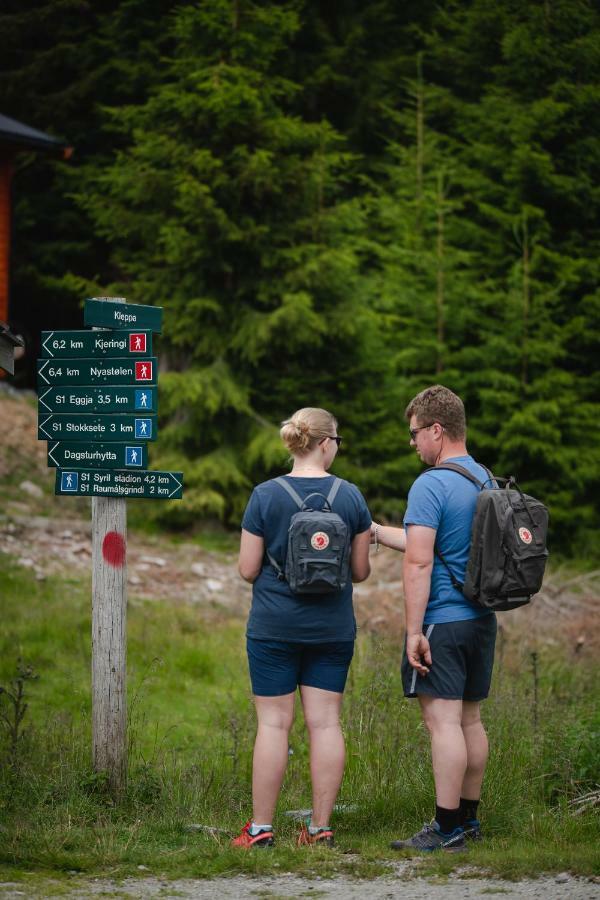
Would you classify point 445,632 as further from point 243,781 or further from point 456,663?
point 243,781

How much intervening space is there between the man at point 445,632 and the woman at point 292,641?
320 mm

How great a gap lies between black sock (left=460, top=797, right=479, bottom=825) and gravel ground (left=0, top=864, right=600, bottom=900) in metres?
0.60

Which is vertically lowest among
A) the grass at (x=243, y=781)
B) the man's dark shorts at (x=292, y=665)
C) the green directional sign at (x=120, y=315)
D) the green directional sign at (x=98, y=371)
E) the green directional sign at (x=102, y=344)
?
the grass at (x=243, y=781)

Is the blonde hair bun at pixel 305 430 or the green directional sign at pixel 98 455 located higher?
the blonde hair bun at pixel 305 430

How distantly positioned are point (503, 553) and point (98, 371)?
93.7 inches

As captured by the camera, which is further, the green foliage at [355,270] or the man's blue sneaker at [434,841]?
the green foliage at [355,270]

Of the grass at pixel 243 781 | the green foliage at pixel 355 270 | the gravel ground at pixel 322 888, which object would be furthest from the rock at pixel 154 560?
the gravel ground at pixel 322 888

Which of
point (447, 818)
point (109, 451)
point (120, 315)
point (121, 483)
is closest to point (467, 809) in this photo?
point (447, 818)

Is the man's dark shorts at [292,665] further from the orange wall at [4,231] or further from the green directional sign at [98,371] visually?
the orange wall at [4,231]

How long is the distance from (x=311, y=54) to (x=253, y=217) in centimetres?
746

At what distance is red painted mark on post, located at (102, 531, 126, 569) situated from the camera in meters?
5.32

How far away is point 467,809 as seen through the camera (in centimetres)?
474

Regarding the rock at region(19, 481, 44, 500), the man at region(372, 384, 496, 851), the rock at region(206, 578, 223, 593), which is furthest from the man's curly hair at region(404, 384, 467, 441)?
the rock at region(19, 481, 44, 500)

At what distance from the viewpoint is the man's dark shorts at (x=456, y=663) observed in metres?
4.43
